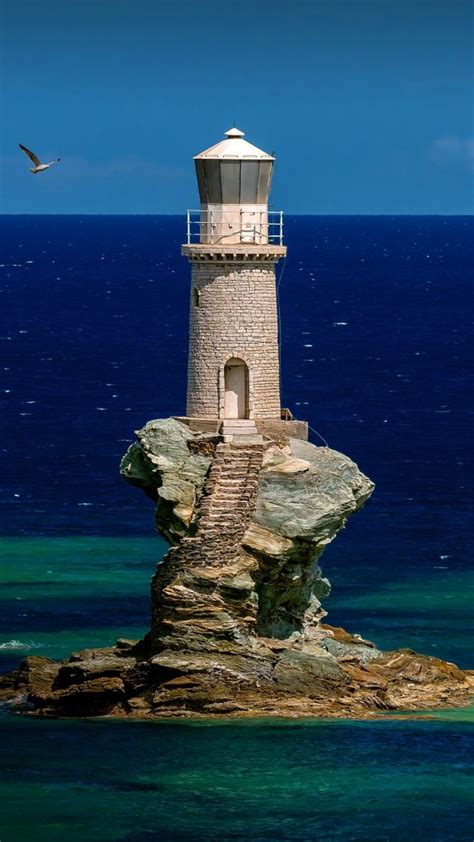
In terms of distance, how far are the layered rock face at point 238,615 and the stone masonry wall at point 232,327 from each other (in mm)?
1661

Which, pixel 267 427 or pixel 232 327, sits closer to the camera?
pixel 232 327

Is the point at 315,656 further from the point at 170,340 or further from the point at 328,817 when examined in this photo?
the point at 170,340

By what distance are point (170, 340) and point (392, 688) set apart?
125 m

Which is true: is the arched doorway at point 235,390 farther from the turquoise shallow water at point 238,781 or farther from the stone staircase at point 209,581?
the turquoise shallow water at point 238,781

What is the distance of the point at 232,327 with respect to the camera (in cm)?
7419

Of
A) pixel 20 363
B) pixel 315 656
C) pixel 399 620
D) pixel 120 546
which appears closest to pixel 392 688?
pixel 315 656

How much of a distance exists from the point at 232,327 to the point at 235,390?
2160 mm

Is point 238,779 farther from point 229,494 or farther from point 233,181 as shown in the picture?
point 233,181

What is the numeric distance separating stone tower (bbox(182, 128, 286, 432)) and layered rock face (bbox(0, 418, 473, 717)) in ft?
5.33

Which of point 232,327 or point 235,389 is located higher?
point 232,327

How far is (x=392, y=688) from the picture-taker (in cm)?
7375

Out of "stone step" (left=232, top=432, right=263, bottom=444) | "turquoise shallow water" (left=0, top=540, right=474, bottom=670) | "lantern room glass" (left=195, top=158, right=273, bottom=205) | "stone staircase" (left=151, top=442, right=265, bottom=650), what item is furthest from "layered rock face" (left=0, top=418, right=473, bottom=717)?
"lantern room glass" (left=195, top=158, right=273, bottom=205)

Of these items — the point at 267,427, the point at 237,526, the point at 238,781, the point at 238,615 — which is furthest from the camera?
the point at 267,427

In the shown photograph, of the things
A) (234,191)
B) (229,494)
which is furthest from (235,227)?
(229,494)
